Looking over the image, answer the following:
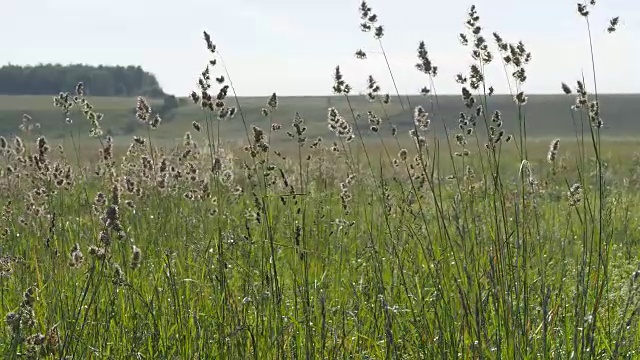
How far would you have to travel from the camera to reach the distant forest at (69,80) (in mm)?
99625

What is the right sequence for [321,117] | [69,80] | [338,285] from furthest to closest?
1. [69,80]
2. [321,117]
3. [338,285]

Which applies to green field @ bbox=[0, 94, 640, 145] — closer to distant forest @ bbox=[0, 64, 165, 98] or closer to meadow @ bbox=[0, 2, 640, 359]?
distant forest @ bbox=[0, 64, 165, 98]

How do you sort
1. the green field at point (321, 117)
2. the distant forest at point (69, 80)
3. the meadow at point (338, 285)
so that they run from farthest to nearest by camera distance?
the distant forest at point (69, 80) < the green field at point (321, 117) < the meadow at point (338, 285)

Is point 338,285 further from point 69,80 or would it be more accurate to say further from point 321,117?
point 69,80

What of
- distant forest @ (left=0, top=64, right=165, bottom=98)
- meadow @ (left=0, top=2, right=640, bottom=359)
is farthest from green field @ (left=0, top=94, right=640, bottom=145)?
meadow @ (left=0, top=2, right=640, bottom=359)

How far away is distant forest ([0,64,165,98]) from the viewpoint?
3922 inches

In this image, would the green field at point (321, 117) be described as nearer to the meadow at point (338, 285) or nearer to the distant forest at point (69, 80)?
the distant forest at point (69, 80)

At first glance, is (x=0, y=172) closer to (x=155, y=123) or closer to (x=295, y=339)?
(x=155, y=123)

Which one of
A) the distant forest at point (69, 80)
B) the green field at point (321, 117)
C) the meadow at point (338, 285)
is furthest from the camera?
the distant forest at point (69, 80)

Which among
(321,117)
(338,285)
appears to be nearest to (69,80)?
(321,117)

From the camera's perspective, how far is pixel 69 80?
9656 centimetres

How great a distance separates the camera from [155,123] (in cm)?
403

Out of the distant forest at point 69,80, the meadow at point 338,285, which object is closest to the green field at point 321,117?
the distant forest at point 69,80

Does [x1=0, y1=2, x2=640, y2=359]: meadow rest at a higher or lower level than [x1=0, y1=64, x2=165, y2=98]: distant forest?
lower
